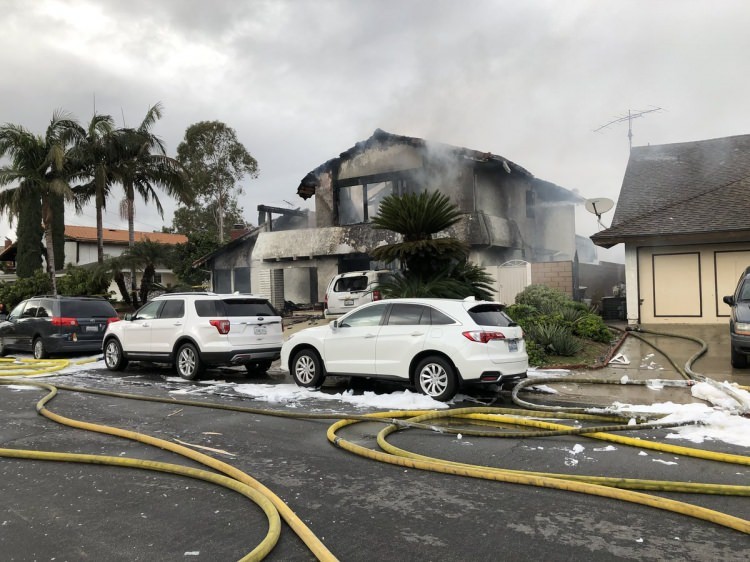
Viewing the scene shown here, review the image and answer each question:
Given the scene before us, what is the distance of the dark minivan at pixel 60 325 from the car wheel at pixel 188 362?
14.9ft

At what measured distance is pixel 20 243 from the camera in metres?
35.5

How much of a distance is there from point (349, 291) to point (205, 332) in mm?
7209

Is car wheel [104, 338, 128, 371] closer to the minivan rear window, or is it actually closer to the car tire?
the car tire

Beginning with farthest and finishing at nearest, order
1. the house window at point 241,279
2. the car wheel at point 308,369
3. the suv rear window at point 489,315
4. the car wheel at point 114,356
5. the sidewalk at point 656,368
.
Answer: the house window at point 241,279
the car wheel at point 114,356
the car wheel at point 308,369
the sidewalk at point 656,368
the suv rear window at point 489,315

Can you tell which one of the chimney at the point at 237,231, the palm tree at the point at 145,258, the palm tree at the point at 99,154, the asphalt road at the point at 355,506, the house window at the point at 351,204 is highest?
the palm tree at the point at 99,154

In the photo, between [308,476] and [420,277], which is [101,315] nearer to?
[420,277]

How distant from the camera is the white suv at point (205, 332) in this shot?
10844 millimetres

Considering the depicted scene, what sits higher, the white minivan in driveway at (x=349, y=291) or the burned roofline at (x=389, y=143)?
the burned roofline at (x=389, y=143)

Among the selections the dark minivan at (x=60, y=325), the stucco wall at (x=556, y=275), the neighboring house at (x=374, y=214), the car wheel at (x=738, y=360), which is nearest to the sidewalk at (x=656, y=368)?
the car wheel at (x=738, y=360)

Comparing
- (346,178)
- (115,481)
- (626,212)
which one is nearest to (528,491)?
(115,481)

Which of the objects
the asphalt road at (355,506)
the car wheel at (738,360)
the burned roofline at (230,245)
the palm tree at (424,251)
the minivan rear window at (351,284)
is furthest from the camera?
the burned roofline at (230,245)

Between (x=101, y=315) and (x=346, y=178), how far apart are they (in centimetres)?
1089

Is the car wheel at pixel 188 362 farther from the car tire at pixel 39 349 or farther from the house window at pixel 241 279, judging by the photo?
the house window at pixel 241 279

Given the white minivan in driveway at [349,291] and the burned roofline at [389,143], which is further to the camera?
the burned roofline at [389,143]
